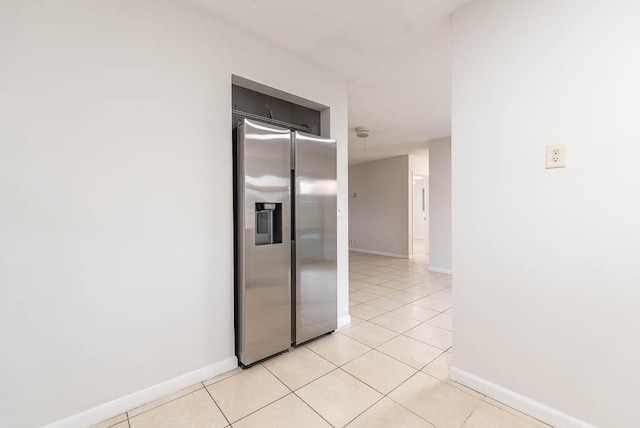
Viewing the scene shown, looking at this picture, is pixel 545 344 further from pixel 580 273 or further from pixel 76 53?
pixel 76 53

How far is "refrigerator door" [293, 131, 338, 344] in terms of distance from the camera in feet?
7.48

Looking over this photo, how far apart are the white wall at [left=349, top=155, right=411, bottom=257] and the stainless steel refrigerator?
4.54 m

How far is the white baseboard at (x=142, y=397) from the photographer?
1438 millimetres

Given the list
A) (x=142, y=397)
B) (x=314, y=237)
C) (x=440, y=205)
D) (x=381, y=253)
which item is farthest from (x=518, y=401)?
(x=381, y=253)

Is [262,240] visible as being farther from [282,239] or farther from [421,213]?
[421,213]

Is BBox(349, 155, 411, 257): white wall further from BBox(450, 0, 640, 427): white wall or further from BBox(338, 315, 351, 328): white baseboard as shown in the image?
BBox(450, 0, 640, 427): white wall

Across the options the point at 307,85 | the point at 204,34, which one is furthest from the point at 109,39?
the point at 307,85

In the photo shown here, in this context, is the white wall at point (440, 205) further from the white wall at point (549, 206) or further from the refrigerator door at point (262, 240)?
the refrigerator door at point (262, 240)

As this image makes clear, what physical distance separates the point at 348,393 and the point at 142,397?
50.1 inches

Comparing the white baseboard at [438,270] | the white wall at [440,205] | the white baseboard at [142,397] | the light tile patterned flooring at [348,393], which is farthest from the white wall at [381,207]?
the white baseboard at [142,397]

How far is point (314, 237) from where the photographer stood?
2395 mm

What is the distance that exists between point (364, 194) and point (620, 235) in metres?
6.41

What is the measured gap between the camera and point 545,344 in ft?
4.91

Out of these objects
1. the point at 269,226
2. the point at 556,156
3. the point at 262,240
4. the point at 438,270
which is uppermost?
the point at 556,156
